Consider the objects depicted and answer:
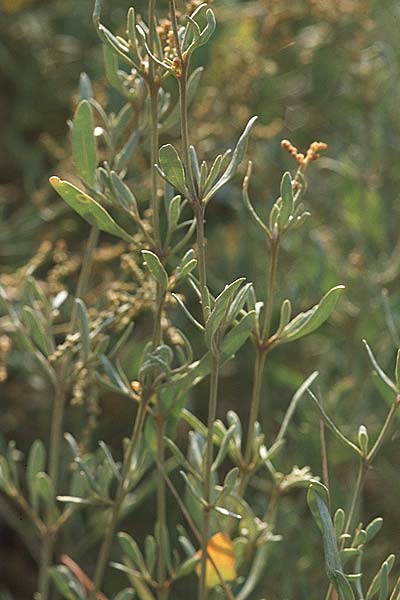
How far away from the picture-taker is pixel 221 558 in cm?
64

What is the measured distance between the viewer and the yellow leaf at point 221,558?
631mm

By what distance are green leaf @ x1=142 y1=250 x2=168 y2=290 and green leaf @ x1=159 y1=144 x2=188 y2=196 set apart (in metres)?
0.03

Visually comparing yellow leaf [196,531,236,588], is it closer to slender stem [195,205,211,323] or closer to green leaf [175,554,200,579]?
green leaf [175,554,200,579]

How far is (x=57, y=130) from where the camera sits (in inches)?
54.1

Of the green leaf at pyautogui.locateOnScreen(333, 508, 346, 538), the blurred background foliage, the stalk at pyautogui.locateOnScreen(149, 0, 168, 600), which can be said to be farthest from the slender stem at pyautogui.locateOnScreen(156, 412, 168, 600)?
the blurred background foliage

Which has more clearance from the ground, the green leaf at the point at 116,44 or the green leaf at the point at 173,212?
the green leaf at the point at 116,44

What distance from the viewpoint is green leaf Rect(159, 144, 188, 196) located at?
47 centimetres

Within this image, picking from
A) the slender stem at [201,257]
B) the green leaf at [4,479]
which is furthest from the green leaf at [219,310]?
the green leaf at [4,479]

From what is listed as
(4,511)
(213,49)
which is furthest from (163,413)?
(213,49)

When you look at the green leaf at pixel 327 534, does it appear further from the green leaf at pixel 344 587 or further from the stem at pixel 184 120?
the stem at pixel 184 120

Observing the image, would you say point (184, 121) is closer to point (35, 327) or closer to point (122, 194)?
point (122, 194)

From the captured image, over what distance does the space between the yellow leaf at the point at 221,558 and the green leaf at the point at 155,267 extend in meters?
0.19

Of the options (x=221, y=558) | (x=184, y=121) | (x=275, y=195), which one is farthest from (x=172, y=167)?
(x=275, y=195)

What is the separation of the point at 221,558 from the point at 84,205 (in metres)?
0.24
